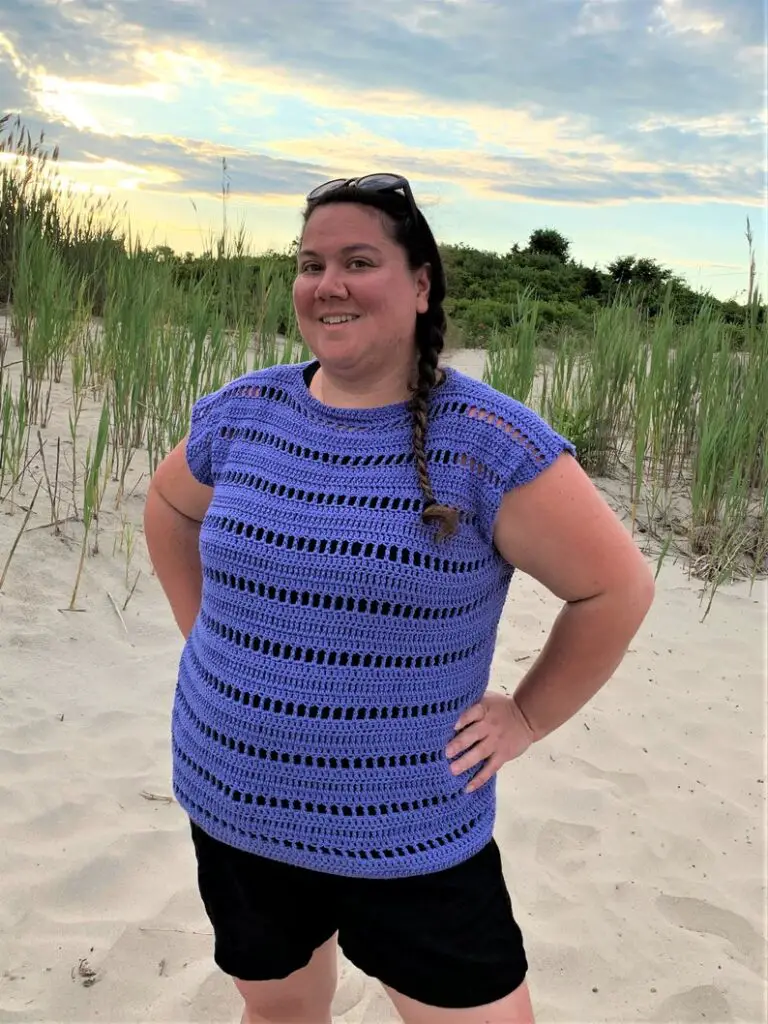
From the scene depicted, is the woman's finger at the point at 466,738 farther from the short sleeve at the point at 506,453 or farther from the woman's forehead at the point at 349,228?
the woman's forehead at the point at 349,228

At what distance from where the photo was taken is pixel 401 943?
121 cm

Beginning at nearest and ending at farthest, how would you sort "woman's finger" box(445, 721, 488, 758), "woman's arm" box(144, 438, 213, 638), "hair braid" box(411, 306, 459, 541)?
"hair braid" box(411, 306, 459, 541), "woman's finger" box(445, 721, 488, 758), "woman's arm" box(144, 438, 213, 638)

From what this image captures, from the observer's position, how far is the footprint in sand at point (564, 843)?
8.12 ft

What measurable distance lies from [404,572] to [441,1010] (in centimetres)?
62

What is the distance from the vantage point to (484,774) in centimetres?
127

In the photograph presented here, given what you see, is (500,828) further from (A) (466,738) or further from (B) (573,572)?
(B) (573,572)

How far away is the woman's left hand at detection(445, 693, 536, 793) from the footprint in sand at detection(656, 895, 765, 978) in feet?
4.28

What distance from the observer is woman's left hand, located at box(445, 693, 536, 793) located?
125 centimetres

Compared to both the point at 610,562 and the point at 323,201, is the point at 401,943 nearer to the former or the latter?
the point at 610,562

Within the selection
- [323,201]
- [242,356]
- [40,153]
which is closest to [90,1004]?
[323,201]

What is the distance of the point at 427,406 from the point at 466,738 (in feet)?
1.54

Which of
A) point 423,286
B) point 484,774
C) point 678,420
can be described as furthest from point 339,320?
point 678,420

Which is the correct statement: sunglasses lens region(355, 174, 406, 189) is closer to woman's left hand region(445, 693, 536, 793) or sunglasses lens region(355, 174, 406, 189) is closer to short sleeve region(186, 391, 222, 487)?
short sleeve region(186, 391, 222, 487)

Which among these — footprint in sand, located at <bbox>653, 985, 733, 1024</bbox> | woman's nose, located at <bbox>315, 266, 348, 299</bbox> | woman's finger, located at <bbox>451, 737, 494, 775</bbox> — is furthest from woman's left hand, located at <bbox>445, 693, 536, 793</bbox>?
footprint in sand, located at <bbox>653, 985, 733, 1024</bbox>
